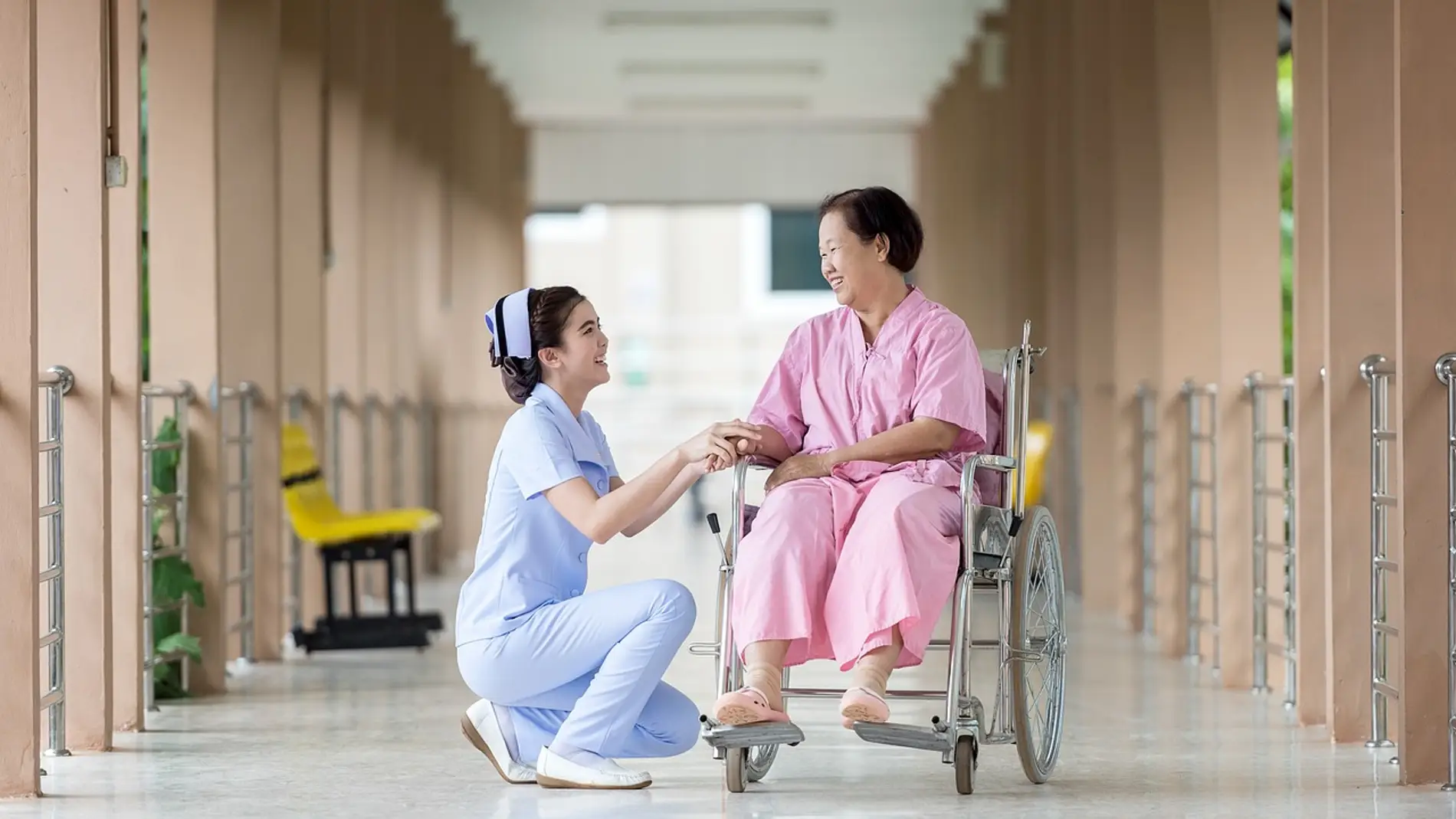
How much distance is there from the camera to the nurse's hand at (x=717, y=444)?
3.34 m

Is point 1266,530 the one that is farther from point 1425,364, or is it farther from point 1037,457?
point 1037,457

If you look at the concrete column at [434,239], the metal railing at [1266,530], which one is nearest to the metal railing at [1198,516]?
the metal railing at [1266,530]

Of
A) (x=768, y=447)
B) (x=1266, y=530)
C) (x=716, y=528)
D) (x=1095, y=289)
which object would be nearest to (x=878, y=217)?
(x=768, y=447)

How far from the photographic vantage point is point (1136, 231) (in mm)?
6801

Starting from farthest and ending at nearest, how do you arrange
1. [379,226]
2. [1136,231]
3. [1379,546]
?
[379,226] → [1136,231] → [1379,546]

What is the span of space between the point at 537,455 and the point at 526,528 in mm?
151

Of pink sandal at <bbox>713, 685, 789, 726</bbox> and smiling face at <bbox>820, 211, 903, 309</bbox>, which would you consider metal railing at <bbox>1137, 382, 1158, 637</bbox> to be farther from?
pink sandal at <bbox>713, 685, 789, 726</bbox>

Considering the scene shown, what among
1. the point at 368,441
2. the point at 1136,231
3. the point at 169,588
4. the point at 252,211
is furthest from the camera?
the point at 368,441

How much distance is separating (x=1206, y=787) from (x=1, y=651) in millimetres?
2278

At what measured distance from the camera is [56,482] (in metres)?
4.01

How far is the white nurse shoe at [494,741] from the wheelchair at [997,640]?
1.36ft

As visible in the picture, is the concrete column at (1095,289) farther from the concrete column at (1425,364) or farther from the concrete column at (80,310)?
the concrete column at (80,310)

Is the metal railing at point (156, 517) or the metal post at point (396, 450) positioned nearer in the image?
the metal railing at point (156, 517)

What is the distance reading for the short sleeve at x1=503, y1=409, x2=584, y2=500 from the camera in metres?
3.41
